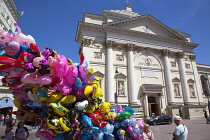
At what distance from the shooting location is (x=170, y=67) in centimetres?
2689

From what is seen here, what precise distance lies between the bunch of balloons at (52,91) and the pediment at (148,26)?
71.7 ft

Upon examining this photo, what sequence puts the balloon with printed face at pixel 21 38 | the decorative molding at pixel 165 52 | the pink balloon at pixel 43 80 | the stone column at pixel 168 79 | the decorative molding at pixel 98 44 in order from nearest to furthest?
the pink balloon at pixel 43 80
the balloon with printed face at pixel 21 38
the decorative molding at pixel 98 44
the stone column at pixel 168 79
the decorative molding at pixel 165 52

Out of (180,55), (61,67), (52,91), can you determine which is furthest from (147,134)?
(180,55)

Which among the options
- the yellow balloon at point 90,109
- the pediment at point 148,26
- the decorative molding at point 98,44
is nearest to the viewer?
the yellow balloon at point 90,109

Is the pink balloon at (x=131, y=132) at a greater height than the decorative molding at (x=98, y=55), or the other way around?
the decorative molding at (x=98, y=55)

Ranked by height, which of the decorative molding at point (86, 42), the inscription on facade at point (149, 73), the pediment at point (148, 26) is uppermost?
the pediment at point (148, 26)

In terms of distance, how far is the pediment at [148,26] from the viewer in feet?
82.7

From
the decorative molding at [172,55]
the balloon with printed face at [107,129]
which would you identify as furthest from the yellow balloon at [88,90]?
the decorative molding at [172,55]

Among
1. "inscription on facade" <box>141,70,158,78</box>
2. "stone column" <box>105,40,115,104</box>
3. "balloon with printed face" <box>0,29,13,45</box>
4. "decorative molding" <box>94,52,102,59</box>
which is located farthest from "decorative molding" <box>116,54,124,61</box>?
"balloon with printed face" <box>0,29,13,45</box>

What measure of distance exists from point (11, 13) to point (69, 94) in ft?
115

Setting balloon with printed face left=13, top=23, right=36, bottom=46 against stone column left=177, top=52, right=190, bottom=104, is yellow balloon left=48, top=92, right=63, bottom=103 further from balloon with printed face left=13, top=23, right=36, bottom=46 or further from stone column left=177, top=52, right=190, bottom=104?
stone column left=177, top=52, right=190, bottom=104

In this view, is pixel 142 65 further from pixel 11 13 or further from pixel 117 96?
pixel 11 13

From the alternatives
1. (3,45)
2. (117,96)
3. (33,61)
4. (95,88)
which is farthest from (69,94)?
(117,96)

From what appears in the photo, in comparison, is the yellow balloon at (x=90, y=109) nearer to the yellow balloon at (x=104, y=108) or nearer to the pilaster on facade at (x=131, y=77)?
the yellow balloon at (x=104, y=108)
